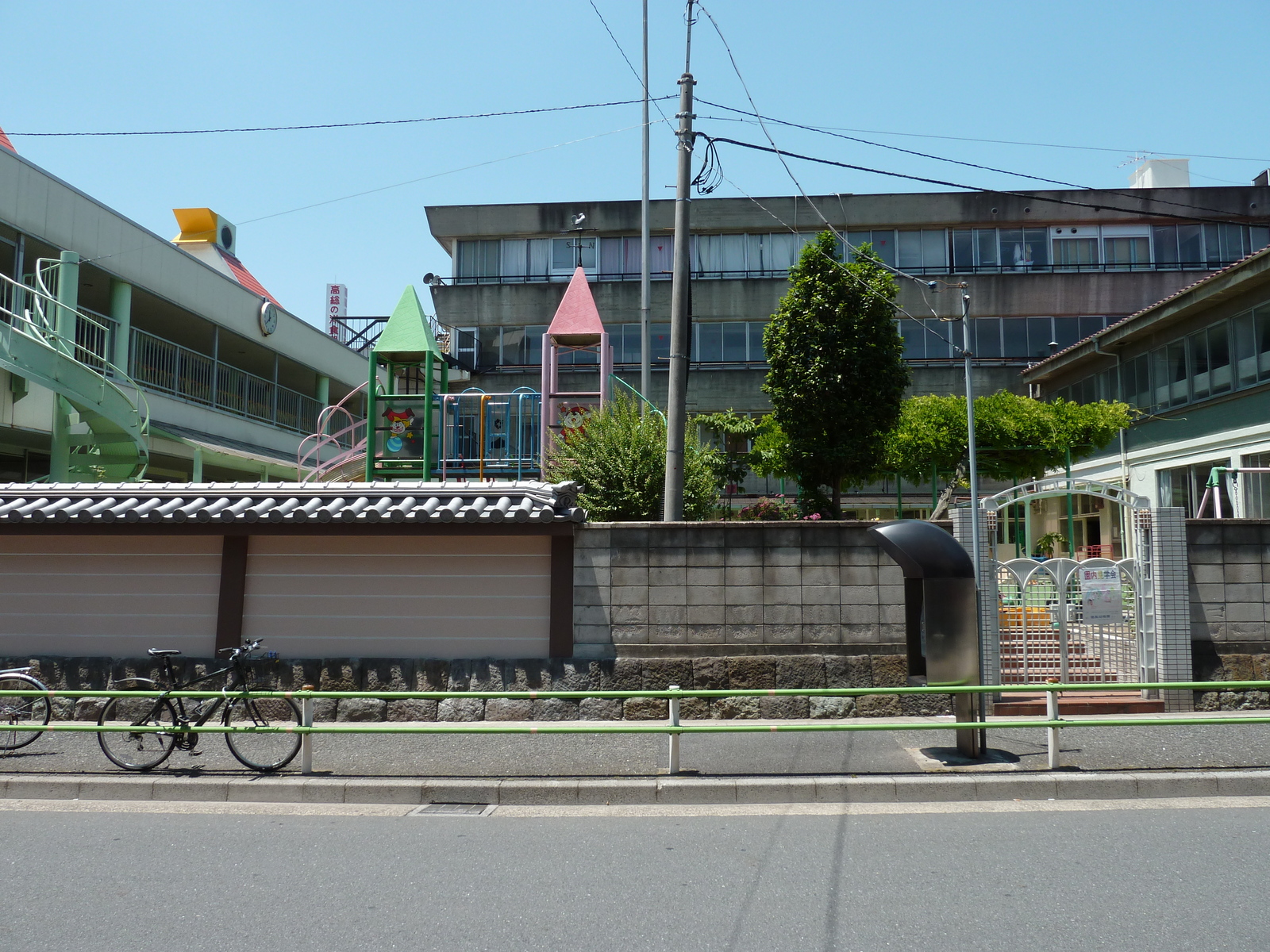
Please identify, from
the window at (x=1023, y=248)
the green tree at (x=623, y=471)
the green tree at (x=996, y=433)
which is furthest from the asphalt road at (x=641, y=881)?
the window at (x=1023, y=248)

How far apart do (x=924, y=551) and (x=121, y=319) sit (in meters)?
18.9

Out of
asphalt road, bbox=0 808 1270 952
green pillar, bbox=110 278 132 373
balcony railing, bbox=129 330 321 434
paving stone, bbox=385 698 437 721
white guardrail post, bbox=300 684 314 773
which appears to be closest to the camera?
asphalt road, bbox=0 808 1270 952

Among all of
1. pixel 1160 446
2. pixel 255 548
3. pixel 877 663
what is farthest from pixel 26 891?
pixel 1160 446

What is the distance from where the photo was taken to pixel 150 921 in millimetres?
4902

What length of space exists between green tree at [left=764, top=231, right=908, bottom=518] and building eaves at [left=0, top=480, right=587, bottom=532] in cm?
501

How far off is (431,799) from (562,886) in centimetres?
250

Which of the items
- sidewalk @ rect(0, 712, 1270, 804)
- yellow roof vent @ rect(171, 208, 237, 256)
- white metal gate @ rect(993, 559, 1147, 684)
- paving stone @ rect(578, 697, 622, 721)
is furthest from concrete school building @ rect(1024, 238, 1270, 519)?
yellow roof vent @ rect(171, 208, 237, 256)

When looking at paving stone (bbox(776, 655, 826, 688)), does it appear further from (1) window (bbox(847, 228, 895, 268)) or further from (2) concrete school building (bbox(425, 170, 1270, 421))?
(1) window (bbox(847, 228, 895, 268))

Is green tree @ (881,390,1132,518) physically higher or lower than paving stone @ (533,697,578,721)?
higher

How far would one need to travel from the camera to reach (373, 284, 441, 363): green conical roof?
17.0 m

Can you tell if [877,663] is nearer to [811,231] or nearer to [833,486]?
[833,486]

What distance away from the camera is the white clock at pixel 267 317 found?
26578 millimetres

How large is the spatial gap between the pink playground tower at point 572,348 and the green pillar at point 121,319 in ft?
32.2

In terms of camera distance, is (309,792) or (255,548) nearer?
(309,792)
